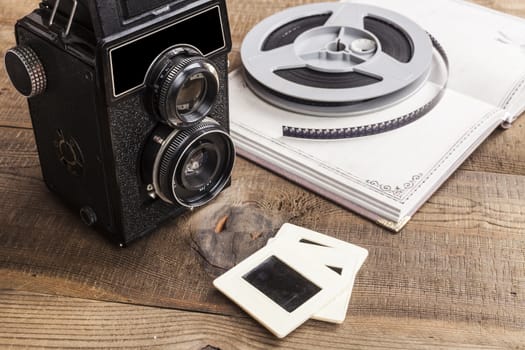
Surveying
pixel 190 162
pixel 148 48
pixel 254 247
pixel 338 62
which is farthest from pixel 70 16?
pixel 338 62

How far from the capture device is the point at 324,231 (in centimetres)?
86

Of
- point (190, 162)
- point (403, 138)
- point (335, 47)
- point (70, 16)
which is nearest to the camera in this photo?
point (70, 16)

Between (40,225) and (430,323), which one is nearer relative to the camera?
(430,323)

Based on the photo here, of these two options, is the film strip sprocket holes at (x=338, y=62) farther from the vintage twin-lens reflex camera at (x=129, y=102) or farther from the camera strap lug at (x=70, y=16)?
the camera strap lug at (x=70, y=16)

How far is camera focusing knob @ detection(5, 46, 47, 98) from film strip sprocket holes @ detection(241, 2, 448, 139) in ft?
1.07

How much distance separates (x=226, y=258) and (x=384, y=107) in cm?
32

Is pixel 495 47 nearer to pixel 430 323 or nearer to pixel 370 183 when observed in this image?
pixel 370 183

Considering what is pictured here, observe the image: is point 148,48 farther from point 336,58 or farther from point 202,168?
point 336,58

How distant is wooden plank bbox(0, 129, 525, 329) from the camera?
0.78 m

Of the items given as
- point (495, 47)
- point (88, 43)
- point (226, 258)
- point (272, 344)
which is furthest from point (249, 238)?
point (495, 47)

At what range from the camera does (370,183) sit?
35.7 inches

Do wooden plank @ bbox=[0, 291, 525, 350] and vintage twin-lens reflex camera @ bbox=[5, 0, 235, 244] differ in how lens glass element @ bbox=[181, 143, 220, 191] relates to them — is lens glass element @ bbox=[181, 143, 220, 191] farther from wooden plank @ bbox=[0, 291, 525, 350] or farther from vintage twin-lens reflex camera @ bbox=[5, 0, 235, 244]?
wooden plank @ bbox=[0, 291, 525, 350]

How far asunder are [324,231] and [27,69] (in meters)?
0.36

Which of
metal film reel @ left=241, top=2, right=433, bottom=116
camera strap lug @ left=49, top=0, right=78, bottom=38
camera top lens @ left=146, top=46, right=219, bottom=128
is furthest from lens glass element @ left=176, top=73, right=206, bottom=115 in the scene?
metal film reel @ left=241, top=2, right=433, bottom=116
